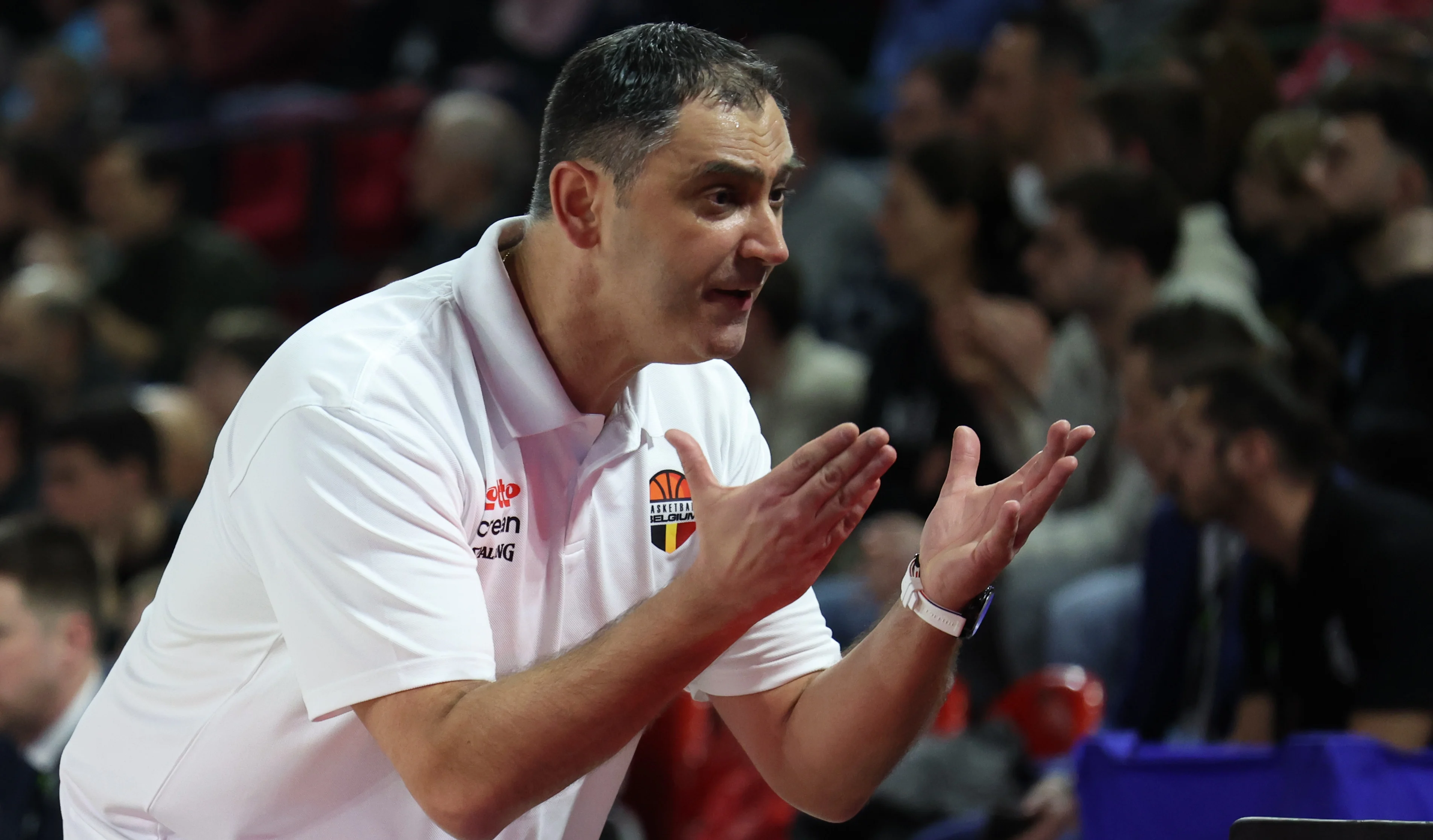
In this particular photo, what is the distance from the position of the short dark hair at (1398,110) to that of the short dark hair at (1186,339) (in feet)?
2.83

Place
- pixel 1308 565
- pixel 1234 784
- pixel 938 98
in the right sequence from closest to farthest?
pixel 1234 784 < pixel 1308 565 < pixel 938 98

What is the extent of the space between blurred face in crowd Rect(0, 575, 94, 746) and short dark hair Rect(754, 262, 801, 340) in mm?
2526

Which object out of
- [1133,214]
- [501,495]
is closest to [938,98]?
[1133,214]

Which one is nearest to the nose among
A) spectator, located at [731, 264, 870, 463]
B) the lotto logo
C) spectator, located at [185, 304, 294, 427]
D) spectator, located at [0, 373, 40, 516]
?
the lotto logo

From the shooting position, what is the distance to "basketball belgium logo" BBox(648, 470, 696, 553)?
8.16 ft

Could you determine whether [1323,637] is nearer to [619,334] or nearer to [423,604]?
[619,334]

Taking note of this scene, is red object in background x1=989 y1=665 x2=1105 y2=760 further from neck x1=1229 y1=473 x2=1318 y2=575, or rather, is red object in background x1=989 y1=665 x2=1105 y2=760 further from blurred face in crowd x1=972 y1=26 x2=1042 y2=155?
blurred face in crowd x1=972 y1=26 x2=1042 y2=155

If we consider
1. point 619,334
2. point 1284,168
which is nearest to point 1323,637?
point 1284,168

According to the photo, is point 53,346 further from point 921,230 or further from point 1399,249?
point 1399,249

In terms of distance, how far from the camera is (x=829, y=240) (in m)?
6.93

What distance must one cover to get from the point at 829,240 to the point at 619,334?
4610 millimetres

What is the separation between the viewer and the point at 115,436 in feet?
20.1

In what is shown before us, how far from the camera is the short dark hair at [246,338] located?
266 inches

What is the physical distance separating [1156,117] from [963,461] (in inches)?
155
